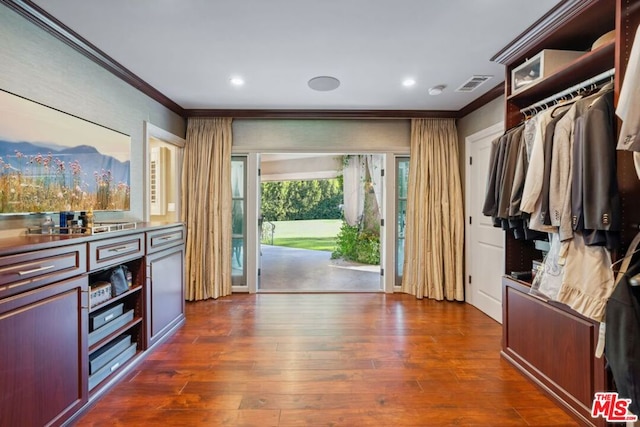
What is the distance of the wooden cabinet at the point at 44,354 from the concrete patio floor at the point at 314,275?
2.81 m

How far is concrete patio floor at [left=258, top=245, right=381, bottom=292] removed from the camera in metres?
4.83

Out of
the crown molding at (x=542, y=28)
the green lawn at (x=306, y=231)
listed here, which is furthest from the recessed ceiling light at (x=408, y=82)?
the green lawn at (x=306, y=231)

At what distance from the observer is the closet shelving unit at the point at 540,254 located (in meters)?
1.60

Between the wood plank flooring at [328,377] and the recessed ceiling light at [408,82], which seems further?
the recessed ceiling light at [408,82]

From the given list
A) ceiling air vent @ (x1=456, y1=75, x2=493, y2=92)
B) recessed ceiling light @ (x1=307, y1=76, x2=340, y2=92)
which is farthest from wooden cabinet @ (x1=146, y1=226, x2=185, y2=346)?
ceiling air vent @ (x1=456, y1=75, x2=493, y2=92)

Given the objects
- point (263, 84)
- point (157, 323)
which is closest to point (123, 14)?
point (263, 84)

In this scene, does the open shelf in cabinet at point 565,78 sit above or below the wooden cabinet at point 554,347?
above

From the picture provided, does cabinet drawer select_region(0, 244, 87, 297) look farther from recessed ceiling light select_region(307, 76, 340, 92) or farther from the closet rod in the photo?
the closet rod

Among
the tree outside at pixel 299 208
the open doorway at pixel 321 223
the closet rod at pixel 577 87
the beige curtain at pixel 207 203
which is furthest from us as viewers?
the tree outside at pixel 299 208

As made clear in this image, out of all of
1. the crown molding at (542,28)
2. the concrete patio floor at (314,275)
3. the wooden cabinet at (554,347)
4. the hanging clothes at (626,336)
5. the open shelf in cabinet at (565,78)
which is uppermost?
the crown molding at (542,28)

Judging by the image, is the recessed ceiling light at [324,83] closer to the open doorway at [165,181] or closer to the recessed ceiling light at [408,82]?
the recessed ceiling light at [408,82]

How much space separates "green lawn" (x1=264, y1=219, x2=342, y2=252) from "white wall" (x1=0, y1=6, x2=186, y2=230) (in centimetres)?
774

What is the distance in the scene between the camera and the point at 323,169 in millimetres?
8023

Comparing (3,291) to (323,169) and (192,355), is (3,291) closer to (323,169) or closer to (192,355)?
(192,355)
